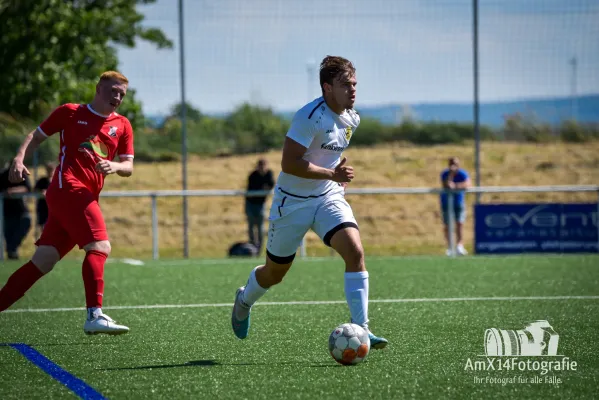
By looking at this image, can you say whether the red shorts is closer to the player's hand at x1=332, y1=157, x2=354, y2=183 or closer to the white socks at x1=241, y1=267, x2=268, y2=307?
the white socks at x1=241, y1=267, x2=268, y2=307

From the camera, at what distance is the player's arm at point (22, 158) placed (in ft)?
21.4

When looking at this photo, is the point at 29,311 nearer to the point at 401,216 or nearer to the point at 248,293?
the point at 248,293

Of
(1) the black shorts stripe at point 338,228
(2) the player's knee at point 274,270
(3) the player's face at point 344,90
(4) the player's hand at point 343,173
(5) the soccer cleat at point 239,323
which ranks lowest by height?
(5) the soccer cleat at point 239,323

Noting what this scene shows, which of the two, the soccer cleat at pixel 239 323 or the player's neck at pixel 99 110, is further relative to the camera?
the player's neck at pixel 99 110

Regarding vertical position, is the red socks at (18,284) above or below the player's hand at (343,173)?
below

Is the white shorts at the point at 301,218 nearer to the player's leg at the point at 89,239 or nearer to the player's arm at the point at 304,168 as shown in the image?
the player's arm at the point at 304,168

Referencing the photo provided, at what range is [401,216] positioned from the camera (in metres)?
20.8

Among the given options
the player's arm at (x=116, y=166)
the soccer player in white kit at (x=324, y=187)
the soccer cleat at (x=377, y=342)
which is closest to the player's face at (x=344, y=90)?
the soccer player in white kit at (x=324, y=187)

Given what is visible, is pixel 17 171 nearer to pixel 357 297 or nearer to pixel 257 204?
pixel 357 297

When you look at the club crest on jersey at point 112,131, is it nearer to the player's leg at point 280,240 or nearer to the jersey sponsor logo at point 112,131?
the jersey sponsor logo at point 112,131

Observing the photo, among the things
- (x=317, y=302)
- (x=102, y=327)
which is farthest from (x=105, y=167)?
(x=317, y=302)

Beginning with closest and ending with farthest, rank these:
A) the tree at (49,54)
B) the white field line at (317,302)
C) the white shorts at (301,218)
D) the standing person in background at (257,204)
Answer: the white shorts at (301,218), the white field line at (317,302), the standing person in background at (257,204), the tree at (49,54)

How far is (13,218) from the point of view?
16062 mm

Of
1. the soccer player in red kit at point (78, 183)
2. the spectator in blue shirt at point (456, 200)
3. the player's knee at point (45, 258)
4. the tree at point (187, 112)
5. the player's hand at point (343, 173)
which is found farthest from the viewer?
the tree at point (187, 112)
